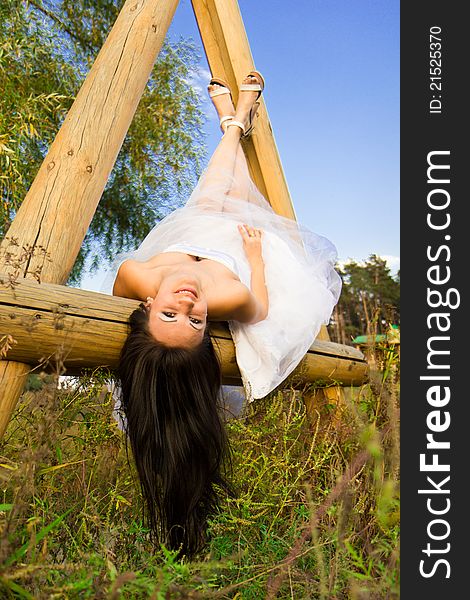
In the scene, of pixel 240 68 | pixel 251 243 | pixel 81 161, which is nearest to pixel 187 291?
pixel 81 161

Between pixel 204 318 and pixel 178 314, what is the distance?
0.42 feet

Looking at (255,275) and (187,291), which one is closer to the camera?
(187,291)

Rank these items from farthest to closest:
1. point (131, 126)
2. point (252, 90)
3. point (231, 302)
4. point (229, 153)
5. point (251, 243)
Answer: point (131, 126) → point (252, 90) → point (229, 153) → point (251, 243) → point (231, 302)

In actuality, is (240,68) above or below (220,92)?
above

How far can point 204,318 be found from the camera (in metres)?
2.63

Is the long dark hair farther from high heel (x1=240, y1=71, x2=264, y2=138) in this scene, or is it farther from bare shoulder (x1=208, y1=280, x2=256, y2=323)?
high heel (x1=240, y1=71, x2=264, y2=138)

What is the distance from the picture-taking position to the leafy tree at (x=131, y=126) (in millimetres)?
6453

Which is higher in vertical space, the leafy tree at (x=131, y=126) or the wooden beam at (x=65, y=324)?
the leafy tree at (x=131, y=126)

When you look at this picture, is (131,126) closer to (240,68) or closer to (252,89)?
(240,68)

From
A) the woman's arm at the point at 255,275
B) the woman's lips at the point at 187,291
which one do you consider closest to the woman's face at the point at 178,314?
the woman's lips at the point at 187,291

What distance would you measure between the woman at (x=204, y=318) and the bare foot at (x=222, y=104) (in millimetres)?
215

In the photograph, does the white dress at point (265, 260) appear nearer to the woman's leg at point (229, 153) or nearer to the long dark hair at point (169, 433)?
the woman's leg at point (229, 153)

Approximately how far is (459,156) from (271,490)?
1.57m

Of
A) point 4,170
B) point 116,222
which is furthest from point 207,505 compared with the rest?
point 116,222
